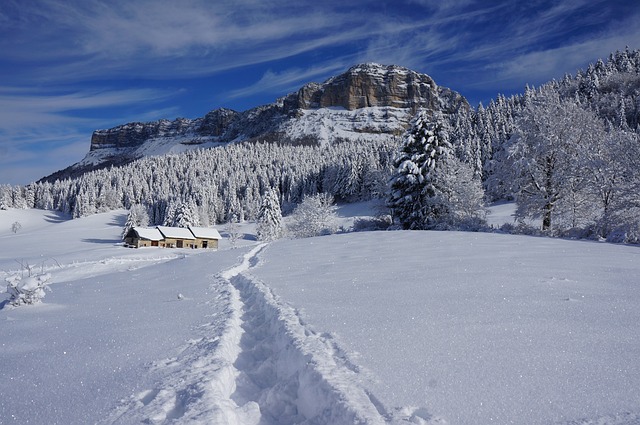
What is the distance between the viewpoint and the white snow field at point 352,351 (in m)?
3.53

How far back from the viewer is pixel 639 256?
10.6 m

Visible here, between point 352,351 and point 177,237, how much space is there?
61212 millimetres

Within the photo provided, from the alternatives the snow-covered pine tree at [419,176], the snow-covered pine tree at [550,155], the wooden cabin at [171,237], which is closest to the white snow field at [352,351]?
the snow-covered pine tree at [550,155]

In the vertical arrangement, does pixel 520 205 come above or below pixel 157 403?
above

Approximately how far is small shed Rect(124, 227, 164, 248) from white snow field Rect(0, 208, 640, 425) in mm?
52411

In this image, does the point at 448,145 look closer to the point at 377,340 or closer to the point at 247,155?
the point at 377,340

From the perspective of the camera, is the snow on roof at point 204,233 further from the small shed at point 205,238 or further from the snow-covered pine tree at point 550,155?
the snow-covered pine tree at point 550,155

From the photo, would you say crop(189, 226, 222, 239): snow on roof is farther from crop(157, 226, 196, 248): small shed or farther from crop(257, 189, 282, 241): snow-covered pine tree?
crop(257, 189, 282, 241): snow-covered pine tree

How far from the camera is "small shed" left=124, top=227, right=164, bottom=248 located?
191 ft

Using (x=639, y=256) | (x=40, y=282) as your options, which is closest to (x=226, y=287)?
(x=40, y=282)

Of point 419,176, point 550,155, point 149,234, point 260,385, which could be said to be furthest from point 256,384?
point 149,234

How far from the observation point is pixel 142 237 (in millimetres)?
58156

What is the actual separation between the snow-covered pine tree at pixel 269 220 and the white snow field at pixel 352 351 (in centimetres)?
5113

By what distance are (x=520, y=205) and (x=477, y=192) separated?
10.7 meters
